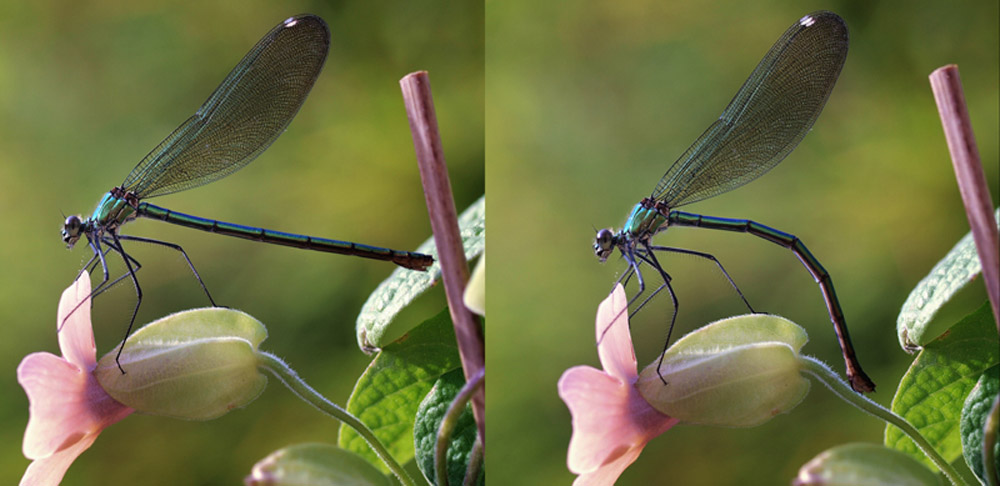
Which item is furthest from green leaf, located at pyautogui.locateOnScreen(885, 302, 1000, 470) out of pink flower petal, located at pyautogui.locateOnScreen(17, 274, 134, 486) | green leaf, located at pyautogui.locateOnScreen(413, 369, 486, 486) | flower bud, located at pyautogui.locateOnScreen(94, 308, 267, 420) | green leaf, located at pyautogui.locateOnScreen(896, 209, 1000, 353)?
pink flower petal, located at pyautogui.locateOnScreen(17, 274, 134, 486)

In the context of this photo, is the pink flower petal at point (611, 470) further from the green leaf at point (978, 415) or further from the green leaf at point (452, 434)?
the green leaf at point (978, 415)

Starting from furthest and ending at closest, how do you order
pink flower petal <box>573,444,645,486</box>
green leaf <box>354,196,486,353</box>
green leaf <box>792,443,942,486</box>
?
green leaf <box>354,196,486,353</box>, pink flower petal <box>573,444,645,486</box>, green leaf <box>792,443,942,486</box>

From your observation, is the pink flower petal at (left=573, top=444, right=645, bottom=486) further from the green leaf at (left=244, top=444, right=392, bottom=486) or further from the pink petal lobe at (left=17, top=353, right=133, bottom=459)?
the pink petal lobe at (left=17, top=353, right=133, bottom=459)

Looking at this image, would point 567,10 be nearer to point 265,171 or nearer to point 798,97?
point 798,97

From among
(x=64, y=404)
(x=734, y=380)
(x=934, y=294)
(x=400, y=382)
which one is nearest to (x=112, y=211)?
Result: (x=64, y=404)

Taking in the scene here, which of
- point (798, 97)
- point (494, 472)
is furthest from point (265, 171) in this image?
point (798, 97)

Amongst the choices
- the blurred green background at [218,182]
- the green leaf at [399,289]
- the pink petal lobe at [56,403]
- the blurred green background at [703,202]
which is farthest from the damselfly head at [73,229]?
the blurred green background at [703,202]

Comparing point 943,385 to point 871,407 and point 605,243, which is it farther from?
point 605,243
